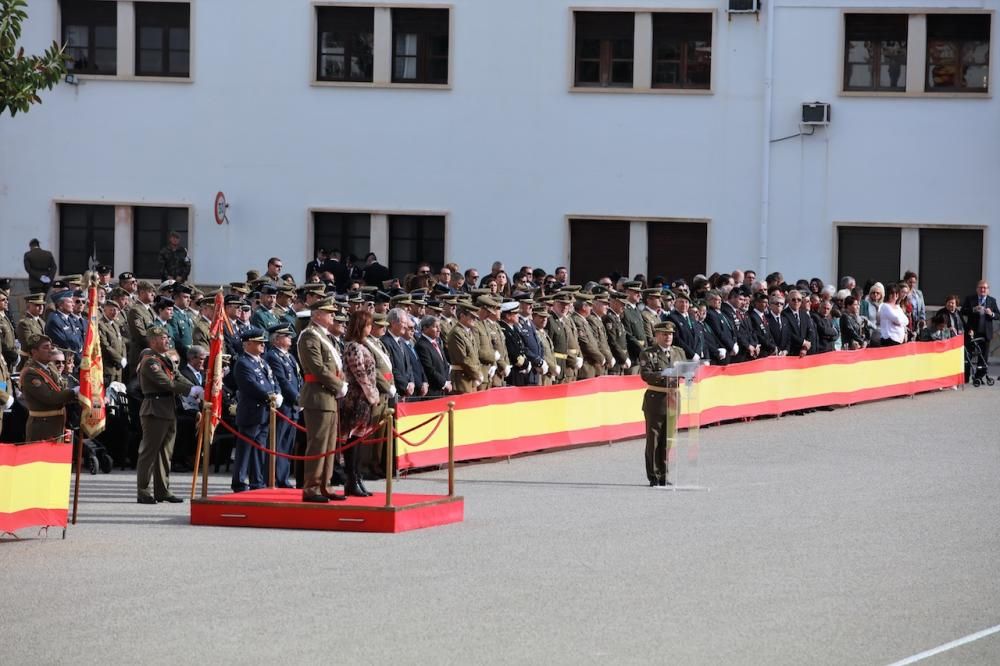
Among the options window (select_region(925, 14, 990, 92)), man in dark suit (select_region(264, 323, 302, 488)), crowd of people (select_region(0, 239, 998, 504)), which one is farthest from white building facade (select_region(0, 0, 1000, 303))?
man in dark suit (select_region(264, 323, 302, 488))

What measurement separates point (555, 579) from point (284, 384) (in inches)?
252

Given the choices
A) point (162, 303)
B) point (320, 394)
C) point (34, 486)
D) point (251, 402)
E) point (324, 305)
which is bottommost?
point (34, 486)

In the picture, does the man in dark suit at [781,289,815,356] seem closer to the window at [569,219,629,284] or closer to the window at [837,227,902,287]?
the window at [837,227,902,287]

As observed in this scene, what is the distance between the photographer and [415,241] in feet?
127

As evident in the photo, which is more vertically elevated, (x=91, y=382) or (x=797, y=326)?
(x=797, y=326)

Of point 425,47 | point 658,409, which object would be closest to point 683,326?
point 658,409

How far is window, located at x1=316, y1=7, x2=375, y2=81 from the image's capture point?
3847 cm

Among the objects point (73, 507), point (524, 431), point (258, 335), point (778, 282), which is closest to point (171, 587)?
point (73, 507)

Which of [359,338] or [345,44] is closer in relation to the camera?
[359,338]

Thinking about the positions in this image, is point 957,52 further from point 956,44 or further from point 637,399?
point 637,399

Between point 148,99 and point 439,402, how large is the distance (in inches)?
789

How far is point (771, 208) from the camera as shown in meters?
37.7

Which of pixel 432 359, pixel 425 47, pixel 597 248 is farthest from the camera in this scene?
pixel 425 47

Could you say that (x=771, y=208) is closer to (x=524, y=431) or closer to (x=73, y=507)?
(x=524, y=431)
